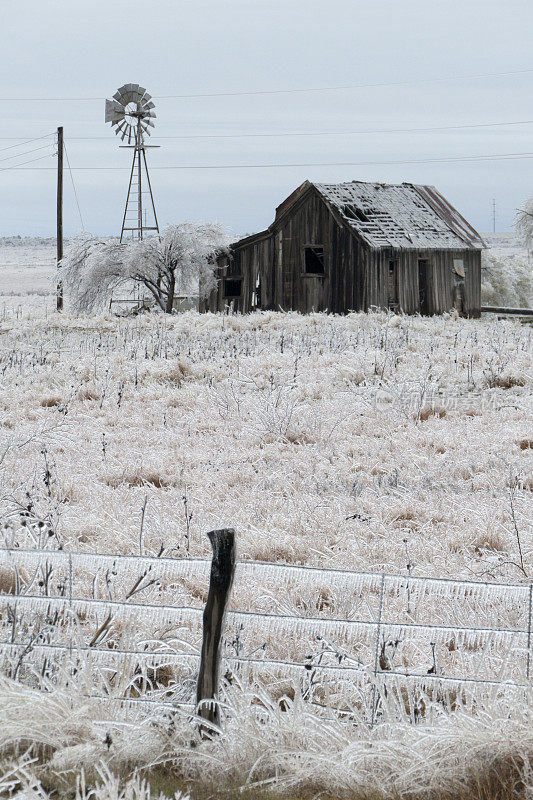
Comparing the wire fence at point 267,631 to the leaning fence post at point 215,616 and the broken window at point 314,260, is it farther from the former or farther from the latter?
the broken window at point 314,260

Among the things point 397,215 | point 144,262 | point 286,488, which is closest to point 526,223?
point 397,215

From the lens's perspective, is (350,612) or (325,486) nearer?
(350,612)

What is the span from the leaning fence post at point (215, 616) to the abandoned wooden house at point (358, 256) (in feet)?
86.8

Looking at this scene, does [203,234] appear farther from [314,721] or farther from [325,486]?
[314,721]

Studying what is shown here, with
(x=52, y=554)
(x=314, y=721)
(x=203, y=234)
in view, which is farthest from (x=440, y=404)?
(x=203, y=234)

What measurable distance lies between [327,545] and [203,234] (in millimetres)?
28676

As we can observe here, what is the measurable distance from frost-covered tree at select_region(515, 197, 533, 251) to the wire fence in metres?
49.6

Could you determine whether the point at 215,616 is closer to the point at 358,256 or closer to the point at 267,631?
the point at 267,631

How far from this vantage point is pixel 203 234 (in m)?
34.0

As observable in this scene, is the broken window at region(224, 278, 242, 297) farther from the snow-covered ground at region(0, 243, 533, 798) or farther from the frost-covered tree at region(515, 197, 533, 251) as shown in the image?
the frost-covered tree at region(515, 197, 533, 251)

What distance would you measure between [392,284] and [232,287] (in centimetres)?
705

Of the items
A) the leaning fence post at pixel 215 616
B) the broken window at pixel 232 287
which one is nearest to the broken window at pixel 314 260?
the broken window at pixel 232 287

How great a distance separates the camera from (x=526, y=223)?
52562mm

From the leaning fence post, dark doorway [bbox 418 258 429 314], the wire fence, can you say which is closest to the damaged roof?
dark doorway [bbox 418 258 429 314]
